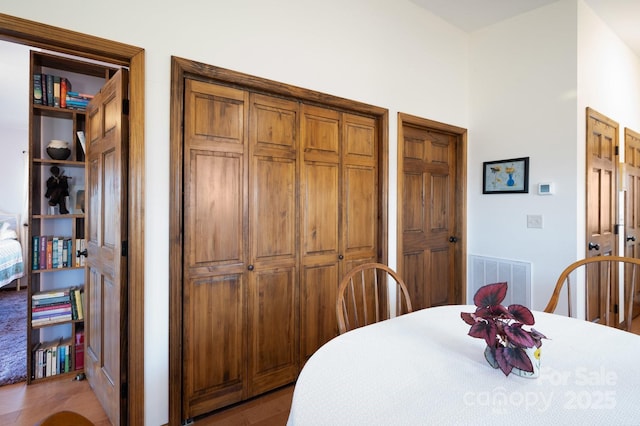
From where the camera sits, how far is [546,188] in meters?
2.82

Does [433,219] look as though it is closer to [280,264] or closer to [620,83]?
[280,264]

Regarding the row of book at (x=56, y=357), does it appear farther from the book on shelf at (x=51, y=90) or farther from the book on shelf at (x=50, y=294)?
the book on shelf at (x=51, y=90)

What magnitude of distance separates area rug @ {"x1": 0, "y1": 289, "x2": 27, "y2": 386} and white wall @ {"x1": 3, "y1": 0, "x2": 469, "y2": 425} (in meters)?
1.59

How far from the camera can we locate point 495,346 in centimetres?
98

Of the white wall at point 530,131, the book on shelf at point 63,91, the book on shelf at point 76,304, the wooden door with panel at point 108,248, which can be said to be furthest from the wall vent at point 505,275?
the book on shelf at point 63,91

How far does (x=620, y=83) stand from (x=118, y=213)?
185 inches

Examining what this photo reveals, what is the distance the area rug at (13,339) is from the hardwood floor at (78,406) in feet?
0.60

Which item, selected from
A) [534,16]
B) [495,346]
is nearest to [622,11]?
[534,16]

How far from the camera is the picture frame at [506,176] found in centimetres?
299

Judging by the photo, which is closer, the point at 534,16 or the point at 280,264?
the point at 280,264

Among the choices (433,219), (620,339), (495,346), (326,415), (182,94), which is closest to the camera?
(326,415)

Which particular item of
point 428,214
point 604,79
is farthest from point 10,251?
point 604,79

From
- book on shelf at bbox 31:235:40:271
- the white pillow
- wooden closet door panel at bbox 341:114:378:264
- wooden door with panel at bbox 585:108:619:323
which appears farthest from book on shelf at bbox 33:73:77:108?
wooden door with panel at bbox 585:108:619:323

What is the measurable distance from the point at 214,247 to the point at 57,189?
163 centimetres
